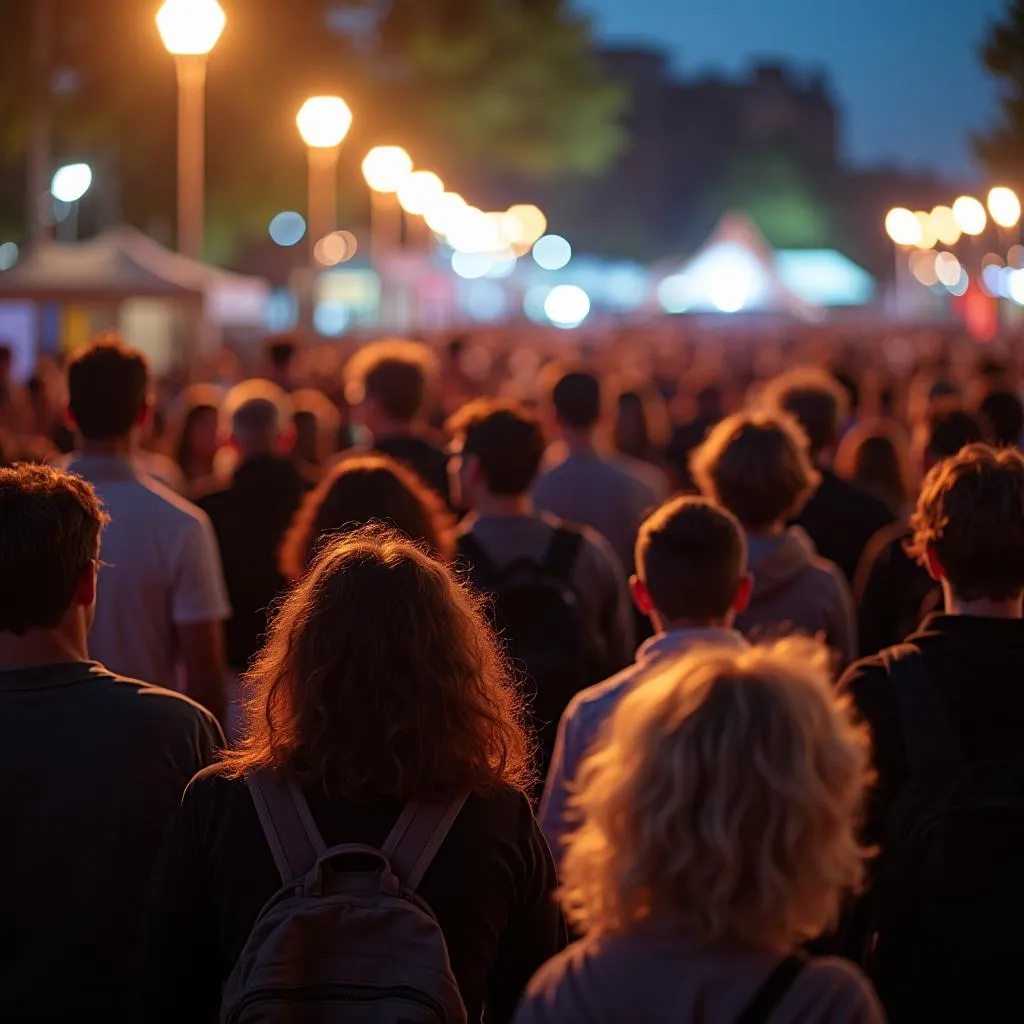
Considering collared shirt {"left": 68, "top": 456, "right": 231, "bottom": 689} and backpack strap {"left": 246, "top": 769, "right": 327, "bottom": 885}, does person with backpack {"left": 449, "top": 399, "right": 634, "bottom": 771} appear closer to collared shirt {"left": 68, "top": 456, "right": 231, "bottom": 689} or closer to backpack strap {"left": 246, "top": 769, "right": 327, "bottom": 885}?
collared shirt {"left": 68, "top": 456, "right": 231, "bottom": 689}

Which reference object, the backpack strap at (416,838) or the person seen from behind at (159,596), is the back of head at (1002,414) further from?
the backpack strap at (416,838)

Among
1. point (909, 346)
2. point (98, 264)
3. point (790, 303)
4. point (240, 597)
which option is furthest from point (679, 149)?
point (240, 597)

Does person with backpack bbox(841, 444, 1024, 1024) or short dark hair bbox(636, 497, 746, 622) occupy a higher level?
short dark hair bbox(636, 497, 746, 622)

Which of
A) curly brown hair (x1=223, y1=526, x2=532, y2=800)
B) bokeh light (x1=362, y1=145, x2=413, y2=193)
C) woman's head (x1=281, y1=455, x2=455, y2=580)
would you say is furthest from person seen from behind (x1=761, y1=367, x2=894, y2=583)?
bokeh light (x1=362, y1=145, x2=413, y2=193)

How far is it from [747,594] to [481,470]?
4.82ft

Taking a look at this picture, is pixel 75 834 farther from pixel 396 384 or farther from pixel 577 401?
pixel 577 401

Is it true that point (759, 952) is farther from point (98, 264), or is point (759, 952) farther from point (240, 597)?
point (98, 264)

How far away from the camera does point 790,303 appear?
7644 cm

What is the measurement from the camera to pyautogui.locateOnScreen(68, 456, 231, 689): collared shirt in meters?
5.54

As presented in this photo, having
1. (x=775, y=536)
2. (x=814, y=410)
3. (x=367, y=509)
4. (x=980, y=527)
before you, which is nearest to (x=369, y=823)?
(x=980, y=527)

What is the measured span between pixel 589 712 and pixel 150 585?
164 cm

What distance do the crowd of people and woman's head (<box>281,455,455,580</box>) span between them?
1 cm

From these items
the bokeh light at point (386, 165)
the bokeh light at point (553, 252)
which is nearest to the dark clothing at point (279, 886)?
the bokeh light at point (386, 165)

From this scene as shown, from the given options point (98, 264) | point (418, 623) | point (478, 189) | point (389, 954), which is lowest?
point (389, 954)
